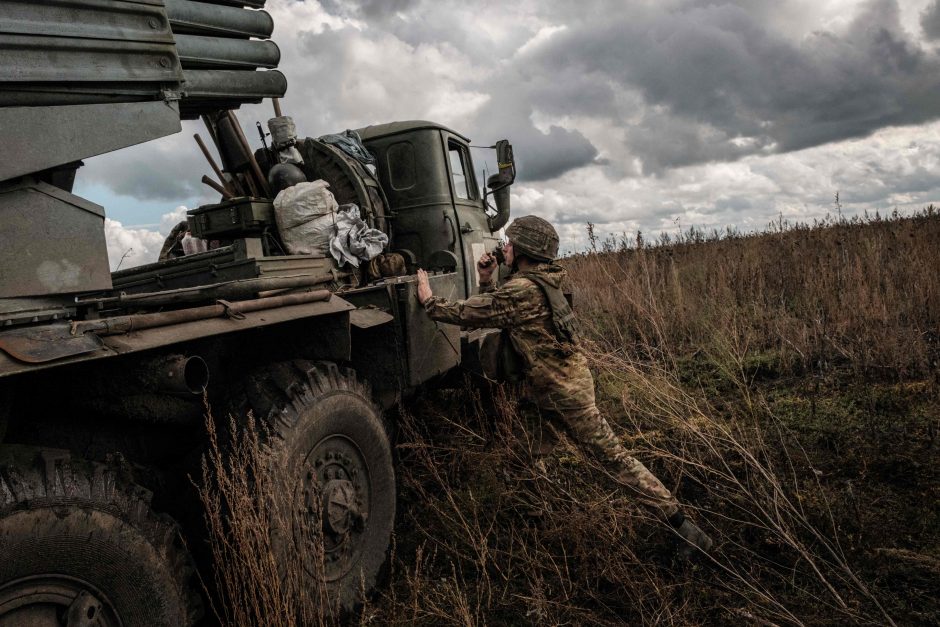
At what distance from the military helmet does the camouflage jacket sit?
0.11 m

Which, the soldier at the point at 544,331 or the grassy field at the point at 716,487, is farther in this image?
the soldier at the point at 544,331

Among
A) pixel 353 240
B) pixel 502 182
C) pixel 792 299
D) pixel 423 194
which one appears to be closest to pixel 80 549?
pixel 353 240

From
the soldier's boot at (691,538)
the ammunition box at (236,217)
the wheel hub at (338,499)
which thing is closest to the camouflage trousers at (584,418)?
the soldier's boot at (691,538)

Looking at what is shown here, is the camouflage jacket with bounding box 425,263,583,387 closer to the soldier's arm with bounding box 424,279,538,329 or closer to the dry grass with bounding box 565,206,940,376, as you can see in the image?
the soldier's arm with bounding box 424,279,538,329

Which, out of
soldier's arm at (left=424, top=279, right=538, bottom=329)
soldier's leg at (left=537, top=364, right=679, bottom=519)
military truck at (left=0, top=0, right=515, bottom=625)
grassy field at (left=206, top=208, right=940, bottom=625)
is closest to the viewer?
military truck at (left=0, top=0, right=515, bottom=625)

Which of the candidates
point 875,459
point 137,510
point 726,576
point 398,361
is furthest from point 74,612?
point 875,459

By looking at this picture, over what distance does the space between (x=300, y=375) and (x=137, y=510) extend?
98cm

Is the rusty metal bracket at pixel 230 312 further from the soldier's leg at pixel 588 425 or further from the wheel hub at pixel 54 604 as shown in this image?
→ the soldier's leg at pixel 588 425

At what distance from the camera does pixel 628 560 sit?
317cm

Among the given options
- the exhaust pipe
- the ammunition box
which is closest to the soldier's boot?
the exhaust pipe

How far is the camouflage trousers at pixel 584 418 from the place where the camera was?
11.5 feet

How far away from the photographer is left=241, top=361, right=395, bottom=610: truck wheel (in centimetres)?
272

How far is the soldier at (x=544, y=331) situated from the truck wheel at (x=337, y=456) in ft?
2.50

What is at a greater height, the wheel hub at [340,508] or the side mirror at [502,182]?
the side mirror at [502,182]
